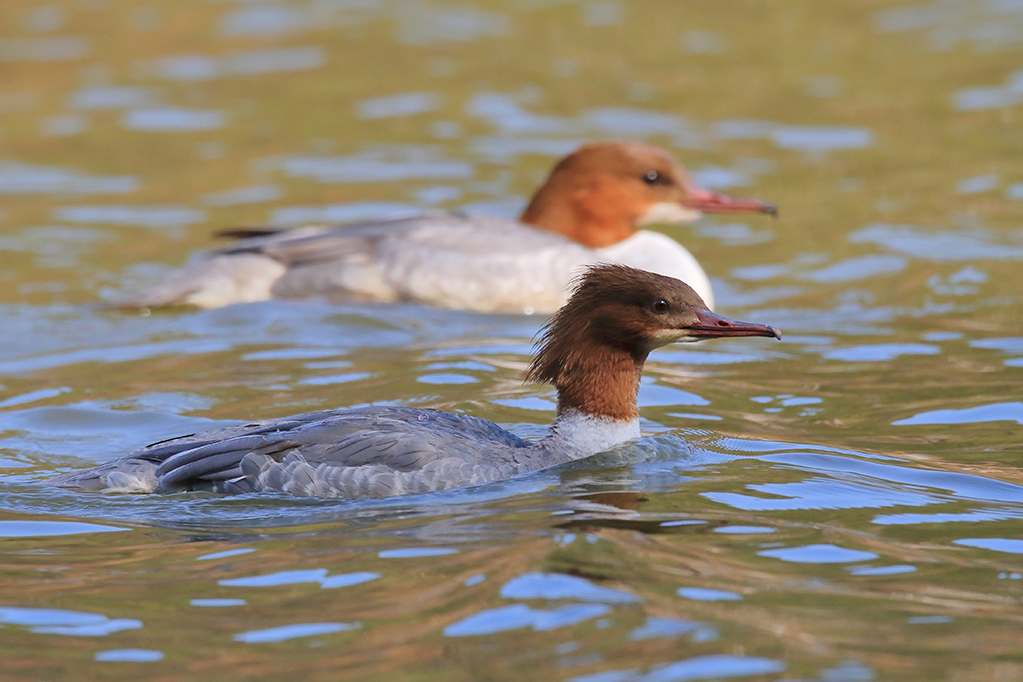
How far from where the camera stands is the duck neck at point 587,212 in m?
10.1

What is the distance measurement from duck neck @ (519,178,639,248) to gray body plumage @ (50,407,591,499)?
14.1 ft

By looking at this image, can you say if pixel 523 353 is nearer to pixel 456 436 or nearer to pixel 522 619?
pixel 456 436

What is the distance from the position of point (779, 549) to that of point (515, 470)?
1287 mm

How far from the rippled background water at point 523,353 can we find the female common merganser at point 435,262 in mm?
252

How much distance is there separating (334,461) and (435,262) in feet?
12.6

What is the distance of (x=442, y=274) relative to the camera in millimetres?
9508

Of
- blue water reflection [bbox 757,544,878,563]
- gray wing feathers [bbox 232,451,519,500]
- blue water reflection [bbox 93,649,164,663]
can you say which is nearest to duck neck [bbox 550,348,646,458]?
gray wing feathers [bbox 232,451,519,500]

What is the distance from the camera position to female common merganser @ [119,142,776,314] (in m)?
9.48

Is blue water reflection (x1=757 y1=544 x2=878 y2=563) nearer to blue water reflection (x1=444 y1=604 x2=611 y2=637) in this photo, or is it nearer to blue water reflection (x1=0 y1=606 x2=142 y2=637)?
blue water reflection (x1=444 y1=604 x2=611 y2=637)

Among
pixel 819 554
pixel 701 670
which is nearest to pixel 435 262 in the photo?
pixel 819 554

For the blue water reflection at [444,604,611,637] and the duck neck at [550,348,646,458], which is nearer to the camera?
the blue water reflection at [444,604,611,637]

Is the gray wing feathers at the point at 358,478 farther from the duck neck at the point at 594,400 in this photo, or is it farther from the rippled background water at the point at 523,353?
the duck neck at the point at 594,400

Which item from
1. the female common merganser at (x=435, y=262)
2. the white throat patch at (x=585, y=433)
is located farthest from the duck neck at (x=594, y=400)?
the female common merganser at (x=435, y=262)

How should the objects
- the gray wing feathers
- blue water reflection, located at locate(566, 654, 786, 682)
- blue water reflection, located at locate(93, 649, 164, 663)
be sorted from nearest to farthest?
blue water reflection, located at locate(566, 654, 786, 682) → blue water reflection, located at locate(93, 649, 164, 663) → the gray wing feathers
